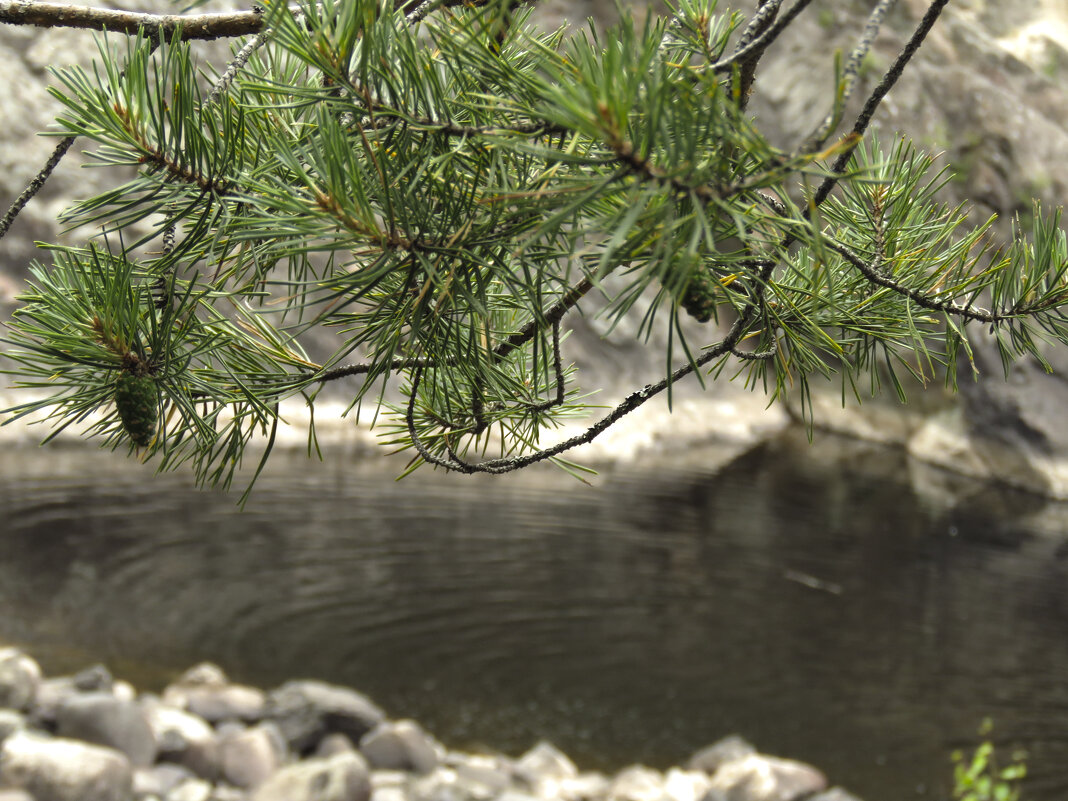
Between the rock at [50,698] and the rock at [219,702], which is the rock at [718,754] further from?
the rock at [50,698]

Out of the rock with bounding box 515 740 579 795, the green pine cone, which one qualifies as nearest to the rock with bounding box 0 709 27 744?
the rock with bounding box 515 740 579 795

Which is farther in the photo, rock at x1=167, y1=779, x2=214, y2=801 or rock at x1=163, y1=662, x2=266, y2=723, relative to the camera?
rock at x1=163, y1=662, x2=266, y2=723

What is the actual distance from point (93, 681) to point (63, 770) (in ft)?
1.88

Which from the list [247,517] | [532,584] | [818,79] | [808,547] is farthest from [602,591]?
[818,79]

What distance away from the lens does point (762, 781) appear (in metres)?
2.76

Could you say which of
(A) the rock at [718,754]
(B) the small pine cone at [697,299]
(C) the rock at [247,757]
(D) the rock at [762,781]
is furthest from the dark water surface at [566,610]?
(B) the small pine cone at [697,299]

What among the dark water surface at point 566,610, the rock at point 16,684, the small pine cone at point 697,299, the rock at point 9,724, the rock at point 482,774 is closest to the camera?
the small pine cone at point 697,299

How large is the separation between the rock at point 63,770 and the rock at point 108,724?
19cm

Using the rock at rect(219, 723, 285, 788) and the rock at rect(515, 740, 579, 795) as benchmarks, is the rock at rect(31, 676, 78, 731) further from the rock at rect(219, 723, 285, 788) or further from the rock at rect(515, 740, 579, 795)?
the rock at rect(515, 740, 579, 795)

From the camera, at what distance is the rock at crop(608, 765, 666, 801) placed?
2678 millimetres

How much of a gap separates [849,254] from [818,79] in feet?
31.5

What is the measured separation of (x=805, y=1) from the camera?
449 millimetres

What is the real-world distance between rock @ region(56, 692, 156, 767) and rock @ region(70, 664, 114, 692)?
0.56 ft

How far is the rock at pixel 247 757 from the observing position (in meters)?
2.53
